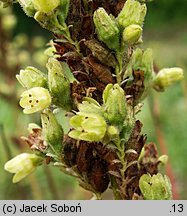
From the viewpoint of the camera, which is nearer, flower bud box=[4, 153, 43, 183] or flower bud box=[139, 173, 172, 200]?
flower bud box=[139, 173, 172, 200]

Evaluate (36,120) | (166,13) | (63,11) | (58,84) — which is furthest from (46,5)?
(166,13)

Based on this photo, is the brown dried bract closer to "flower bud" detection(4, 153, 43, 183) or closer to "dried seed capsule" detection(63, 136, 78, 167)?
"dried seed capsule" detection(63, 136, 78, 167)

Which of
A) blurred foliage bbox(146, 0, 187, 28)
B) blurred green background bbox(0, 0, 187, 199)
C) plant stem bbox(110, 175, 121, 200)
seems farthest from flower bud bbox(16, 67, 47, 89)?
blurred foliage bbox(146, 0, 187, 28)

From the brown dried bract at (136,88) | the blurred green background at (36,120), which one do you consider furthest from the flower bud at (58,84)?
the blurred green background at (36,120)

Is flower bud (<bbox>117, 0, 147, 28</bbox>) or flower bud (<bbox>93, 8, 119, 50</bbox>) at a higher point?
flower bud (<bbox>117, 0, 147, 28</bbox>)

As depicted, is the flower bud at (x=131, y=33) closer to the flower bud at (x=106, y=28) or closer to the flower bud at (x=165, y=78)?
the flower bud at (x=106, y=28)
